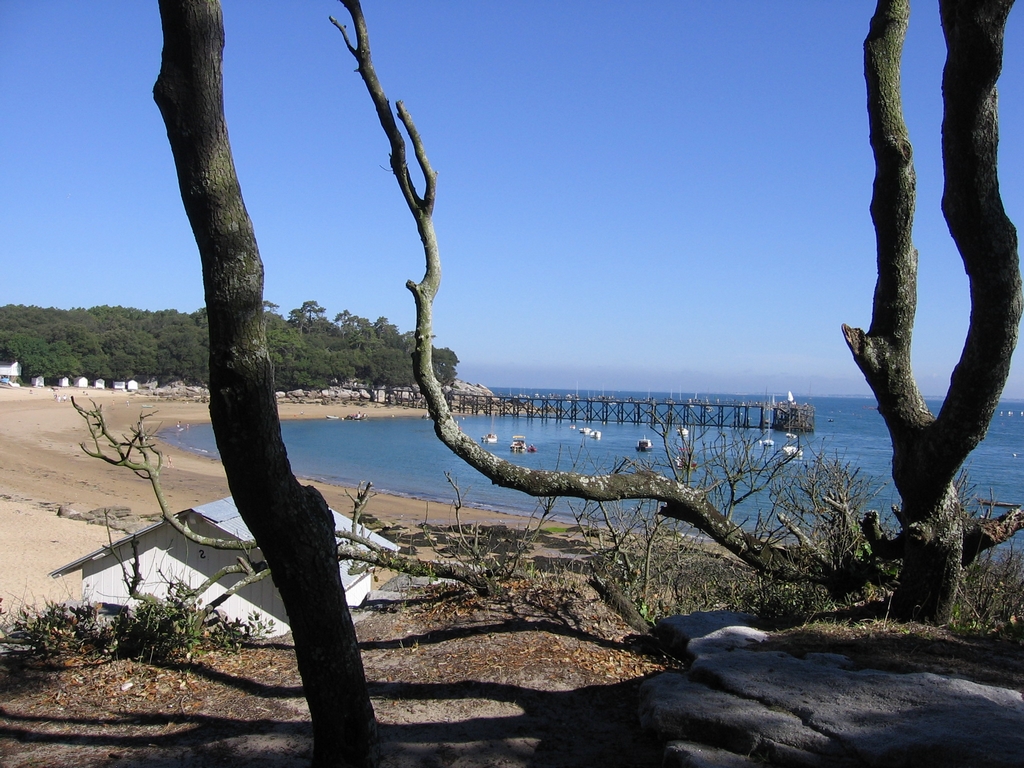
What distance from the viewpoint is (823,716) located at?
11.3 feet

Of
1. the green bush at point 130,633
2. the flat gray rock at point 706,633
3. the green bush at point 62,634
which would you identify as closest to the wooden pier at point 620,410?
the flat gray rock at point 706,633

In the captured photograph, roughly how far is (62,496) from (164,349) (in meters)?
74.0

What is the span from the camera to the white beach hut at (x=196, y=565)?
360 inches

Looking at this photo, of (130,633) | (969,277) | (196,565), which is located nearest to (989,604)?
(969,277)

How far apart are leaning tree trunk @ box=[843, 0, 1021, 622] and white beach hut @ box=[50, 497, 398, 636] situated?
6.03 metres

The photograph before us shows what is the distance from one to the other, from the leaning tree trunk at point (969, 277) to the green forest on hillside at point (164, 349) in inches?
2983

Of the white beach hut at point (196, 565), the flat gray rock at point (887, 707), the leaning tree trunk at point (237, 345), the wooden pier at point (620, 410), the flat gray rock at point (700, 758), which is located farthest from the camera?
the wooden pier at point (620, 410)

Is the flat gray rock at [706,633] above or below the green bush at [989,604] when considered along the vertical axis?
below

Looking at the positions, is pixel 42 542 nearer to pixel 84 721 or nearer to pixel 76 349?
pixel 84 721

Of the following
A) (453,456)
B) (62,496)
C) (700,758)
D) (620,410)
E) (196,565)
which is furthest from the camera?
(620,410)

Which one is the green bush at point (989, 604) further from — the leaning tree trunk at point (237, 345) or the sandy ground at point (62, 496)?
the sandy ground at point (62, 496)

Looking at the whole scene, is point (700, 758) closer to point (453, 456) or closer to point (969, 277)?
point (969, 277)

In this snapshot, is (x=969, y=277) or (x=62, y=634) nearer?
(x=969, y=277)

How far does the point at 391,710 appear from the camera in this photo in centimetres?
457
